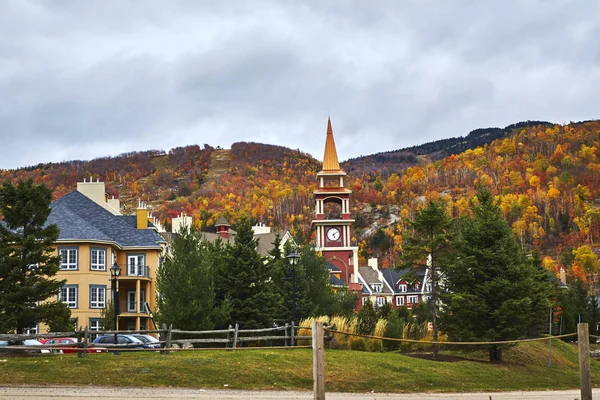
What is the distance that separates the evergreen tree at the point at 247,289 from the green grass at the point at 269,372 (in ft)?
33.3

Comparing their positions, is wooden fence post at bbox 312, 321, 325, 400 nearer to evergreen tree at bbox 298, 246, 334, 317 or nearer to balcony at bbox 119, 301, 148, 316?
evergreen tree at bbox 298, 246, 334, 317

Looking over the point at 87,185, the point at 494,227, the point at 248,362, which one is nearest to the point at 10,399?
the point at 248,362

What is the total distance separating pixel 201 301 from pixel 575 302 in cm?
5212

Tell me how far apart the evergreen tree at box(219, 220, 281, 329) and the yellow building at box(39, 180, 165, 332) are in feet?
46.7

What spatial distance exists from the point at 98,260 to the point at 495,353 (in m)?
29.6

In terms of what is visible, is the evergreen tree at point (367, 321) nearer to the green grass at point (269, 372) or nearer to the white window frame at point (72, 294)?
the green grass at point (269, 372)

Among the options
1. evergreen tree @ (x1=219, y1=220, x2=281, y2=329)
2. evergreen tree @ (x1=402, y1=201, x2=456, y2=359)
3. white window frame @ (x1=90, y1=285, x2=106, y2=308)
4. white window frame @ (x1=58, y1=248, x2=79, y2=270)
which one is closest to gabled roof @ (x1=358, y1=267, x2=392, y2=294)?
white window frame @ (x1=90, y1=285, x2=106, y2=308)

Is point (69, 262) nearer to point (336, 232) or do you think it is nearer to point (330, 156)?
point (336, 232)

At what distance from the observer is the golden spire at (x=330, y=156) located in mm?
109325

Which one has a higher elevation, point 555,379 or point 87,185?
point 87,185

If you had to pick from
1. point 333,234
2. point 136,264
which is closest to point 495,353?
point 136,264

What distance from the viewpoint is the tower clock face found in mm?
105750

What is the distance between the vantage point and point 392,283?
134125 mm

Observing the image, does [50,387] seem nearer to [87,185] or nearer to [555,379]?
[555,379]
